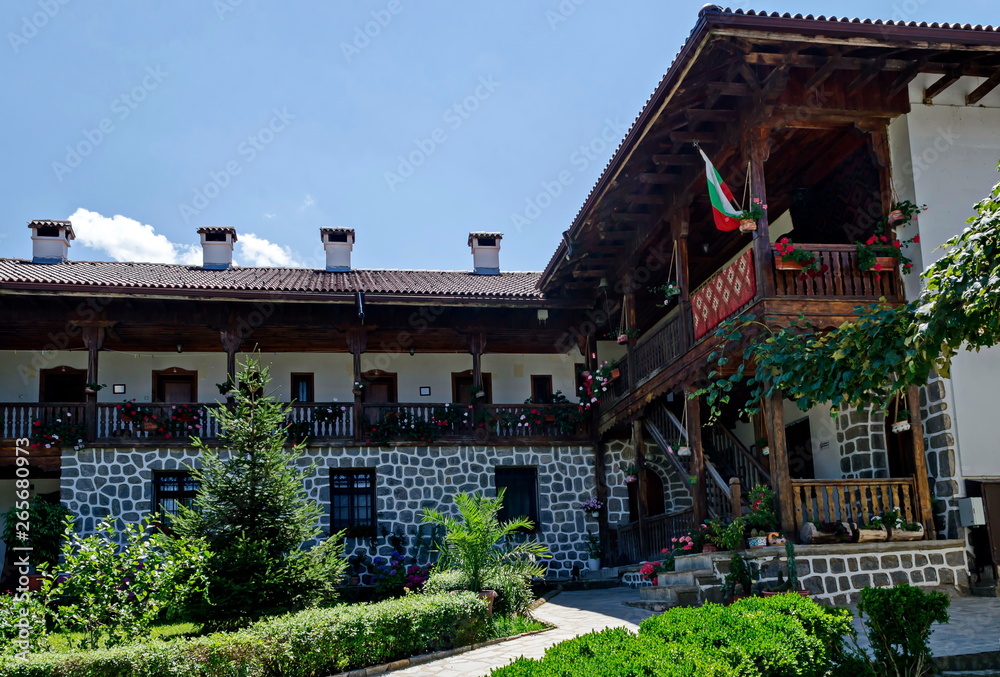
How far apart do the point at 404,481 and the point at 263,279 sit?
4.71 meters

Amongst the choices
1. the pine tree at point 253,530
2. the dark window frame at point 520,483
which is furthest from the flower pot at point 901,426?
the dark window frame at point 520,483

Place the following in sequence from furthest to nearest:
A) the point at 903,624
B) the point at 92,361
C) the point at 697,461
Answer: the point at 92,361
the point at 697,461
the point at 903,624

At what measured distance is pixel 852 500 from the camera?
10.6 m

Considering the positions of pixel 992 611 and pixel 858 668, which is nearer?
pixel 858 668

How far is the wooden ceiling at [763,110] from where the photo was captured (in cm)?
1012

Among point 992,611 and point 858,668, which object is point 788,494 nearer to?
point 992,611

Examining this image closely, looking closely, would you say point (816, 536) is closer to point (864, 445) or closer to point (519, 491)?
point (864, 445)

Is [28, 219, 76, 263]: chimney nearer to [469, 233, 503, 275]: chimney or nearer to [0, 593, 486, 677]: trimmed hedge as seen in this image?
[469, 233, 503, 275]: chimney

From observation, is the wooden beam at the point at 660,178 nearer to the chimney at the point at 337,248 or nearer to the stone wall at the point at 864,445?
the stone wall at the point at 864,445

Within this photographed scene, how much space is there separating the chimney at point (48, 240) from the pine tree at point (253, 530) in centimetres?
1047

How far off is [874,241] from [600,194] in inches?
149

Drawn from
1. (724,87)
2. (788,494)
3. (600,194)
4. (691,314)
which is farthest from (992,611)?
(600,194)

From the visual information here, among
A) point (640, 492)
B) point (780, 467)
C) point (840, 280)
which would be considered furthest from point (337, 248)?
point (780, 467)

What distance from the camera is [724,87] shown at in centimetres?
1060
